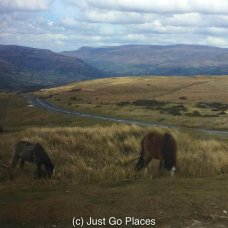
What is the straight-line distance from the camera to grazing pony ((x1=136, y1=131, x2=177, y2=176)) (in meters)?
13.7

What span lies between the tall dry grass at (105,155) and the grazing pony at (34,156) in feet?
0.98

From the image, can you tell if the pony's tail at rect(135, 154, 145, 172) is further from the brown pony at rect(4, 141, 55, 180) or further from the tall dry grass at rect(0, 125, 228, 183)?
the brown pony at rect(4, 141, 55, 180)

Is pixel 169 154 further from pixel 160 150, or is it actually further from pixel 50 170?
pixel 50 170

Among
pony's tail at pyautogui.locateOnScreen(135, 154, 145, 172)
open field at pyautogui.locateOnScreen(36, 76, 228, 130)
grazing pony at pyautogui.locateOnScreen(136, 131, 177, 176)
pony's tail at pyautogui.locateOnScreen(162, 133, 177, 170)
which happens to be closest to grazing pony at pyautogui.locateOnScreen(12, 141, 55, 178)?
pony's tail at pyautogui.locateOnScreen(135, 154, 145, 172)

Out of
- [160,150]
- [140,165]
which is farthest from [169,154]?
[140,165]

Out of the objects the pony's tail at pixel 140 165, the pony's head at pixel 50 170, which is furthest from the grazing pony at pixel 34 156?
the pony's tail at pixel 140 165

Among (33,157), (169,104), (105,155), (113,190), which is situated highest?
(33,157)

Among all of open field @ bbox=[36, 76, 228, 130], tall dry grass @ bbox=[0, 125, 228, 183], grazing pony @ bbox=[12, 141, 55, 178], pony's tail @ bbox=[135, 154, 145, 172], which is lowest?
open field @ bbox=[36, 76, 228, 130]

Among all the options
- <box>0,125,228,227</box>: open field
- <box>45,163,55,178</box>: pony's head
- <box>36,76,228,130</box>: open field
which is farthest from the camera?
<box>36,76,228,130</box>: open field

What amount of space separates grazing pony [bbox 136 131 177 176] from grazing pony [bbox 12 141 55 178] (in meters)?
2.80

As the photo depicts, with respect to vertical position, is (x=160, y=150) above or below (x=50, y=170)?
above

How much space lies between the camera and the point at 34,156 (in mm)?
13836

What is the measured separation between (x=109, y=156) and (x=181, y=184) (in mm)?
5781

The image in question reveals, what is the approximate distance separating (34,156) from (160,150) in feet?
12.7
